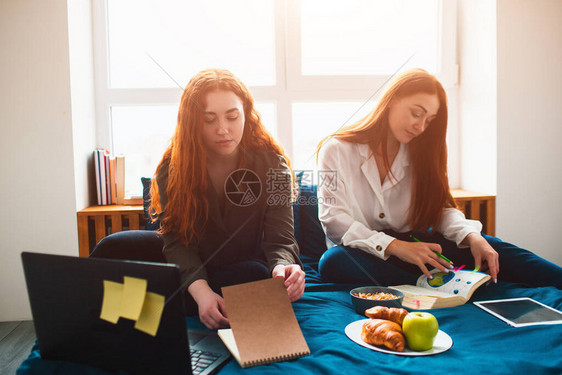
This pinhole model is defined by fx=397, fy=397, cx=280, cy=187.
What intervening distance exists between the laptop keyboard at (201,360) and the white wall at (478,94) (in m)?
1.97

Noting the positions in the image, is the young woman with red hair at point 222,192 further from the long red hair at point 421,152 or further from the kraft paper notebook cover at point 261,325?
the long red hair at point 421,152

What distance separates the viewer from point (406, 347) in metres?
0.87

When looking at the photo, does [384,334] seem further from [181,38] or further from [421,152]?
[181,38]

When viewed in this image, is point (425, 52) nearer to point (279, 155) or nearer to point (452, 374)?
point (279, 155)

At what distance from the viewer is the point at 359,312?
1.10 meters

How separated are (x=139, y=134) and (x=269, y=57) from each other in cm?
91

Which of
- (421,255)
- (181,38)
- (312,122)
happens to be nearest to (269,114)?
(312,122)

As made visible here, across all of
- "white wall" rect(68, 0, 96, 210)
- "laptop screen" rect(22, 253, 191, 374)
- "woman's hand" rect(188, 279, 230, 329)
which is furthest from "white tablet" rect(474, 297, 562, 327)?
"white wall" rect(68, 0, 96, 210)

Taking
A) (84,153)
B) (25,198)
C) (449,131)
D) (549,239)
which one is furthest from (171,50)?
(549,239)

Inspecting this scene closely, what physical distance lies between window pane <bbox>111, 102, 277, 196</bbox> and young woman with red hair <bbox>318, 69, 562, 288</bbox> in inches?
39.5

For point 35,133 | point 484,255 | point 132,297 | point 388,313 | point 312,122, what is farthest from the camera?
point 312,122

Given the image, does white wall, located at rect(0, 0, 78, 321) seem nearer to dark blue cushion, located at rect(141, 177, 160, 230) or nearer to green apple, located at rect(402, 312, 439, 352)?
dark blue cushion, located at rect(141, 177, 160, 230)

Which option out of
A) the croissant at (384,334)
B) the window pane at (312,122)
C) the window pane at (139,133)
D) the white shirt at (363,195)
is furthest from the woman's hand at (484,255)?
the window pane at (139,133)

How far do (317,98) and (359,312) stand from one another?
5.20ft
